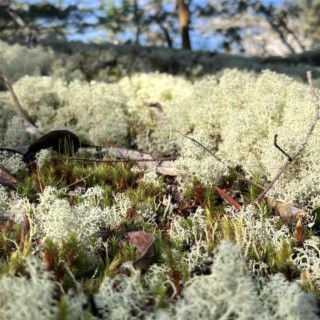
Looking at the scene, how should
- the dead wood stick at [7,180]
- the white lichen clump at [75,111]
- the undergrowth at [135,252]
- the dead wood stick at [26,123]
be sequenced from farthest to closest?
the white lichen clump at [75,111] < the dead wood stick at [26,123] < the dead wood stick at [7,180] < the undergrowth at [135,252]

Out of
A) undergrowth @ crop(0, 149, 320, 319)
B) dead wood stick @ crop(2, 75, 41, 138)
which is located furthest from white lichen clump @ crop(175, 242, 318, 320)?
dead wood stick @ crop(2, 75, 41, 138)

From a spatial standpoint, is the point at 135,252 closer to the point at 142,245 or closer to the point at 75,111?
the point at 142,245

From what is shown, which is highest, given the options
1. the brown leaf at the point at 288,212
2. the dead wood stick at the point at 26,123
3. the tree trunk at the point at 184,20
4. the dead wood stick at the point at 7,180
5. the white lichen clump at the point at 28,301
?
the tree trunk at the point at 184,20

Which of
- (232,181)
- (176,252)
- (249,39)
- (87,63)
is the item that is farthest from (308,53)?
(249,39)

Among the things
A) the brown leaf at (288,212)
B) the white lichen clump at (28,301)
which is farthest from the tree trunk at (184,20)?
the white lichen clump at (28,301)

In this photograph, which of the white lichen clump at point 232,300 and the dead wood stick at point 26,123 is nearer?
the white lichen clump at point 232,300

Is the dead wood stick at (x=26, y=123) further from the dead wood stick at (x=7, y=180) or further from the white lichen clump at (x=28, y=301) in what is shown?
the white lichen clump at (x=28, y=301)

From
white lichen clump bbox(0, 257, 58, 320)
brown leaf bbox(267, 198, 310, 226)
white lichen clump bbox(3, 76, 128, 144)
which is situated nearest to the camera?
white lichen clump bbox(0, 257, 58, 320)

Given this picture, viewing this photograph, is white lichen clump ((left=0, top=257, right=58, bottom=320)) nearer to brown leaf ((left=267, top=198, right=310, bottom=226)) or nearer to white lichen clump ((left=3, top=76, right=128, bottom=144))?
brown leaf ((left=267, top=198, right=310, bottom=226))

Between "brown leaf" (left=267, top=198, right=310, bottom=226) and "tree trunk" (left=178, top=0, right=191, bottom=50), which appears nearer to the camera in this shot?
"brown leaf" (left=267, top=198, right=310, bottom=226)

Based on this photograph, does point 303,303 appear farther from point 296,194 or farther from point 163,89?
point 163,89

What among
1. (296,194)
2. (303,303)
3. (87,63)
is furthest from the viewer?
(87,63)
